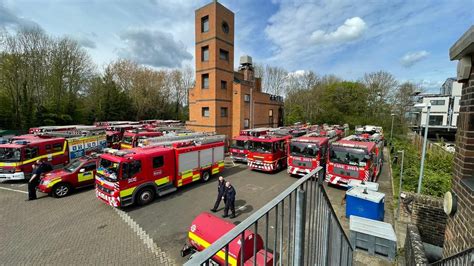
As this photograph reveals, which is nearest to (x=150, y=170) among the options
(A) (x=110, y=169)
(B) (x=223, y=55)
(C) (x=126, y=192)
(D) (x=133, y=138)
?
(C) (x=126, y=192)

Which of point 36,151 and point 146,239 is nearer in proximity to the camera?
point 146,239

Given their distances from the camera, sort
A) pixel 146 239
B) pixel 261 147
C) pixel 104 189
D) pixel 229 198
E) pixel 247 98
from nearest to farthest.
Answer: pixel 146 239 → pixel 229 198 → pixel 104 189 → pixel 261 147 → pixel 247 98

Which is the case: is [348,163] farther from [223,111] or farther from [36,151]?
[36,151]

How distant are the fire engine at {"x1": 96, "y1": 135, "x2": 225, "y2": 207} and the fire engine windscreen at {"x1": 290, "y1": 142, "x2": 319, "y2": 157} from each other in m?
5.13

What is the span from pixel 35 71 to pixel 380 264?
37342mm

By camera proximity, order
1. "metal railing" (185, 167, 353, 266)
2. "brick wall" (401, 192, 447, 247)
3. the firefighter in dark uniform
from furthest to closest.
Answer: the firefighter in dark uniform, "brick wall" (401, 192, 447, 247), "metal railing" (185, 167, 353, 266)

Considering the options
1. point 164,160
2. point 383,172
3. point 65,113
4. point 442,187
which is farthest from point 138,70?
point 442,187

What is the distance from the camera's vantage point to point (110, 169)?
848cm

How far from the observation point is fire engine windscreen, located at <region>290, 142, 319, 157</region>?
12438 mm

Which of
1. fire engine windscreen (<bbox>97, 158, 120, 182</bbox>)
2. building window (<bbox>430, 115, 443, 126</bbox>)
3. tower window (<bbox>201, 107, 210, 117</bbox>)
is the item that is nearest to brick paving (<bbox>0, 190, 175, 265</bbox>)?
fire engine windscreen (<bbox>97, 158, 120, 182</bbox>)

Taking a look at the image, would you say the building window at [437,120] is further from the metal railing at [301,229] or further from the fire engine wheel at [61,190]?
the fire engine wheel at [61,190]

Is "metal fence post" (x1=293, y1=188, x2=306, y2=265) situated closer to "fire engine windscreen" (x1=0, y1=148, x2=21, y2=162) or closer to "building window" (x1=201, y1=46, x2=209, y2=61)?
"fire engine windscreen" (x1=0, y1=148, x2=21, y2=162)

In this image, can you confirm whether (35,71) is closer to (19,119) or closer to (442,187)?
(19,119)

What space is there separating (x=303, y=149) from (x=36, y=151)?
15.5 m
